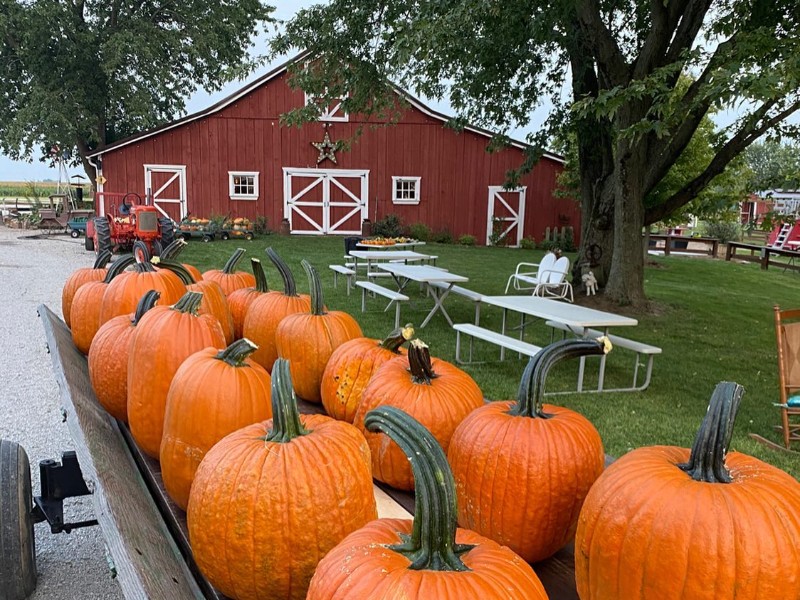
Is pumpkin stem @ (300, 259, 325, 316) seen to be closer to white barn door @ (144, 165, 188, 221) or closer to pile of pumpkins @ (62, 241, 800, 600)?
pile of pumpkins @ (62, 241, 800, 600)

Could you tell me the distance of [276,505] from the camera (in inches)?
44.9

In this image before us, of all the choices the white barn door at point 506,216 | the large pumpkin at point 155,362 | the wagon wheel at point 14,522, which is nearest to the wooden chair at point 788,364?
the large pumpkin at point 155,362

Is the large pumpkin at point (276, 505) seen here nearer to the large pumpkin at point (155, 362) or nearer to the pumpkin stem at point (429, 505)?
the pumpkin stem at point (429, 505)

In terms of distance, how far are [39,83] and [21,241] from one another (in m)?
7.07

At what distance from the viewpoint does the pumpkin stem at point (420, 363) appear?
1.57m

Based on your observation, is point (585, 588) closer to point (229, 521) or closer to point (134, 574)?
point (229, 521)

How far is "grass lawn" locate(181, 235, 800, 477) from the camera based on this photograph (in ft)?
15.4

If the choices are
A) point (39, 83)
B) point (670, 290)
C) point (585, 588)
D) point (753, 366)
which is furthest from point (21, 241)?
Result: point (585, 588)

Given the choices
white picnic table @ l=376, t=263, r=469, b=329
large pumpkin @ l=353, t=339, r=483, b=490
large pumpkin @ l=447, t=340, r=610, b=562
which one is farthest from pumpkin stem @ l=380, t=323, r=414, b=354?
white picnic table @ l=376, t=263, r=469, b=329

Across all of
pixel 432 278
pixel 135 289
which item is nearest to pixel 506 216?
pixel 432 278

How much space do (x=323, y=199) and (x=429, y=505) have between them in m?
20.8

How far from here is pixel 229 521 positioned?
1.16m

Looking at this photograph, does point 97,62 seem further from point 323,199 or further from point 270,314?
point 270,314

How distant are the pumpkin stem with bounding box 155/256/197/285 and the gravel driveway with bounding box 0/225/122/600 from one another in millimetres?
1397
